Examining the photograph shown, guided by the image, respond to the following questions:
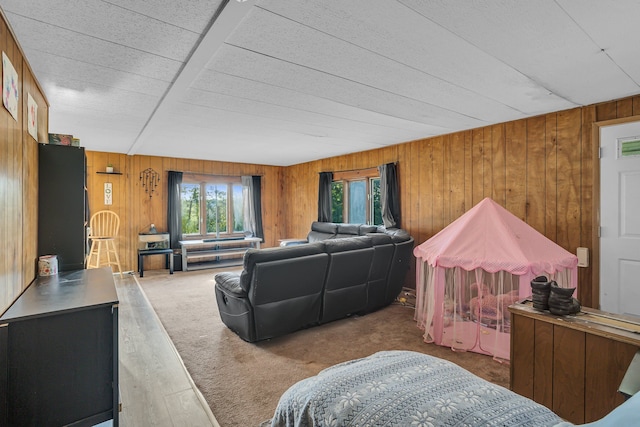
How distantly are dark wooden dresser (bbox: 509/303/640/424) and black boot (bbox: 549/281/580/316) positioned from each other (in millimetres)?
37

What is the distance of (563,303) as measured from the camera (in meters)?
1.75

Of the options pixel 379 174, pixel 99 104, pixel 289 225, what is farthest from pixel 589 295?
pixel 289 225

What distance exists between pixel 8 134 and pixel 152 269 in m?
5.33

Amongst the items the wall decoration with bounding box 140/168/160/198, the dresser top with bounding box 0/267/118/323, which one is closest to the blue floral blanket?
the dresser top with bounding box 0/267/118/323

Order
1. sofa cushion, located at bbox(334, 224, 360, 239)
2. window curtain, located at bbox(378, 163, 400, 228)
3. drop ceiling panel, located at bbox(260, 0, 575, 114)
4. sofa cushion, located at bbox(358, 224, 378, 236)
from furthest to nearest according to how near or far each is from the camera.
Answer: sofa cushion, located at bbox(334, 224, 360, 239) < sofa cushion, located at bbox(358, 224, 378, 236) < window curtain, located at bbox(378, 163, 400, 228) < drop ceiling panel, located at bbox(260, 0, 575, 114)

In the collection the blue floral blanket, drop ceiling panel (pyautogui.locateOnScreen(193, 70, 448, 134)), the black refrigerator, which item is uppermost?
drop ceiling panel (pyautogui.locateOnScreen(193, 70, 448, 134))

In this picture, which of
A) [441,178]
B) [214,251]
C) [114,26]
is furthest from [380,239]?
[214,251]

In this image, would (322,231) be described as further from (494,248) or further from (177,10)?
(177,10)

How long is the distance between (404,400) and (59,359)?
176 cm

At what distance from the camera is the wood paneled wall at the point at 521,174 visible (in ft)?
10.5

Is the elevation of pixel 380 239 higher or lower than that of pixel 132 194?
lower

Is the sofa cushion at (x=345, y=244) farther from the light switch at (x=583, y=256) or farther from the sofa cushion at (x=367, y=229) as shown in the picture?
the light switch at (x=583, y=256)

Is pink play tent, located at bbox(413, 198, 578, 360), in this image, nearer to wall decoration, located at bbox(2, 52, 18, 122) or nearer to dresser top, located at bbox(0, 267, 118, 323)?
dresser top, located at bbox(0, 267, 118, 323)

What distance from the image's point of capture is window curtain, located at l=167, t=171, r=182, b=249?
258 inches
